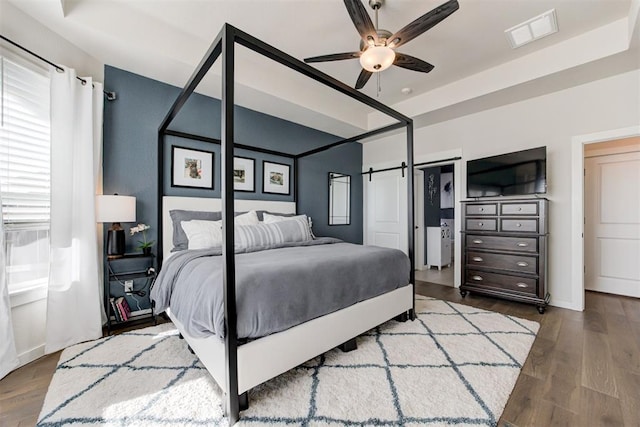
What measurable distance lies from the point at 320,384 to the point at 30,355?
210cm

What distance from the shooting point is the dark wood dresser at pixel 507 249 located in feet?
9.67

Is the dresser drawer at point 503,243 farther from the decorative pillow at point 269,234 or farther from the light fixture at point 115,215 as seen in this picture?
the light fixture at point 115,215

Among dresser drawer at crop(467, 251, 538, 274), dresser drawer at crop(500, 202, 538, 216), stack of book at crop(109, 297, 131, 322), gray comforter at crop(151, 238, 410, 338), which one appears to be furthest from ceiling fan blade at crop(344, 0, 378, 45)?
stack of book at crop(109, 297, 131, 322)

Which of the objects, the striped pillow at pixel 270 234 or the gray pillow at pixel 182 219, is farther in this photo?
the gray pillow at pixel 182 219

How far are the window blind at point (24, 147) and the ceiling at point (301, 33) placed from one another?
1.61 feet

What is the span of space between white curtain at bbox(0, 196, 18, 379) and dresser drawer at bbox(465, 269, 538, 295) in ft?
14.0

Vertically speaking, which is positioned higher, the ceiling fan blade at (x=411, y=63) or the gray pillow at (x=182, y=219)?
the ceiling fan blade at (x=411, y=63)

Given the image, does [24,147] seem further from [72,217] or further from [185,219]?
[185,219]

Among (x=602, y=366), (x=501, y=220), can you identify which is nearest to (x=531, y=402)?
(x=602, y=366)

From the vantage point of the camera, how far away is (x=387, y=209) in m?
4.95

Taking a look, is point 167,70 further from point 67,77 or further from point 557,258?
point 557,258

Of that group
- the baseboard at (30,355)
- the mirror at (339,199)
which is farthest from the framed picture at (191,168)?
the mirror at (339,199)

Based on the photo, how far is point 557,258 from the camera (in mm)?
Answer: 3172

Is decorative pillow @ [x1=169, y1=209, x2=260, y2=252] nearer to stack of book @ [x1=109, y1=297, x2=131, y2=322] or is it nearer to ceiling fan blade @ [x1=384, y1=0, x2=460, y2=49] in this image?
stack of book @ [x1=109, y1=297, x2=131, y2=322]
